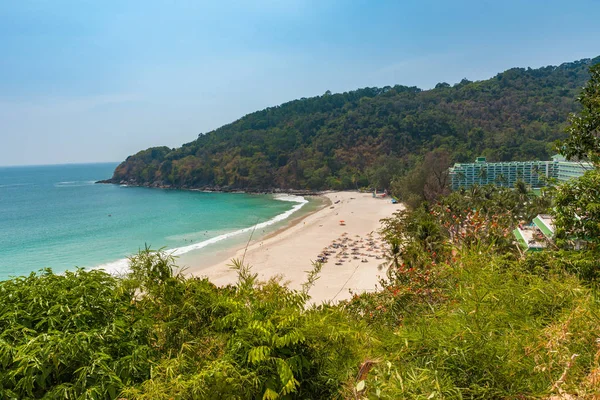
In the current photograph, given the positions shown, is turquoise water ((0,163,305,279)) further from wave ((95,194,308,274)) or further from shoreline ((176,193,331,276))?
shoreline ((176,193,331,276))

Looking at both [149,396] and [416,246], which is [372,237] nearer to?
[416,246]

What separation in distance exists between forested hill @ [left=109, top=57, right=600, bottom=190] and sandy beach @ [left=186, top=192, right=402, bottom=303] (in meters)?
25.9

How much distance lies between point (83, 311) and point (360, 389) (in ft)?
7.62

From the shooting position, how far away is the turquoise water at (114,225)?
27531 millimetres

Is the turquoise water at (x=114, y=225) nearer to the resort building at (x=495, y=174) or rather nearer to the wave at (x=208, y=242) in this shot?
the wave at (x=208, y=242)

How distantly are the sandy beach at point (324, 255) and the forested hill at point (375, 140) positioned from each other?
25.9 m

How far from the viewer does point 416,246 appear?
547 inches

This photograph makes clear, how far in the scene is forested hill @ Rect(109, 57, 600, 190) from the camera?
2817 inches

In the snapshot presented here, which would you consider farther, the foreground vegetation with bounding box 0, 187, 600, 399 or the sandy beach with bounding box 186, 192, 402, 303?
the sandy beach with bounding box 186, 192, 402, 303

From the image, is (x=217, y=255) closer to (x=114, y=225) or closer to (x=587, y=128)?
(x=114, y=225)

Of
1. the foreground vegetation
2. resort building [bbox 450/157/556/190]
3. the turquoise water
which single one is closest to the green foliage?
the foreground vegetation

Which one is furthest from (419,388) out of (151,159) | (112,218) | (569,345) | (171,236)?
(151,159)

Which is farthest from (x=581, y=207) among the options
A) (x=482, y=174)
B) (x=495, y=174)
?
(x=495, y=174)

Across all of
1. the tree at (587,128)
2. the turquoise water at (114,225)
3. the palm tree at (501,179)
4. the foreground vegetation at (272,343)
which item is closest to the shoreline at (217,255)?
the turquoise water at (114,225)
